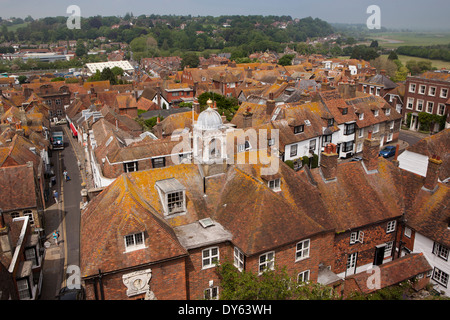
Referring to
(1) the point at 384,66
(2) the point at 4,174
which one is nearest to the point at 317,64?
(1) the point at 384,66

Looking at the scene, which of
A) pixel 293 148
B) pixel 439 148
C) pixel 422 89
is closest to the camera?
pixel 439 148

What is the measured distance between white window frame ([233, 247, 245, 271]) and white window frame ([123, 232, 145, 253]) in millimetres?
5208

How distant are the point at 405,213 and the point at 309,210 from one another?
8340 millimetres

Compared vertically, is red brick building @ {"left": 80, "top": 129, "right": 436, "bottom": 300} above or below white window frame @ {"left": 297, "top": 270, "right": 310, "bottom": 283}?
above

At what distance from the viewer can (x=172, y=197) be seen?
2109 centimetres

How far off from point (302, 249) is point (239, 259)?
12.5ft

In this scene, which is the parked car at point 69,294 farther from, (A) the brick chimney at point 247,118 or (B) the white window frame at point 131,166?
(A) the brick chimney at point 247,118

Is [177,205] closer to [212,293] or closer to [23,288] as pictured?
[212,293]

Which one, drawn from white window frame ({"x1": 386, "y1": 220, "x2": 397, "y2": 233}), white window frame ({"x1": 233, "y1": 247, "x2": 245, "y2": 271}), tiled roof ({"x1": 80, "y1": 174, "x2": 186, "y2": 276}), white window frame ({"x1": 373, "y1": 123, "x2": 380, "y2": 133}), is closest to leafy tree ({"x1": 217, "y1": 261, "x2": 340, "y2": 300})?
white window frame ({"x1": 233, "y1": 247, "x2": 245, "y2": 271})

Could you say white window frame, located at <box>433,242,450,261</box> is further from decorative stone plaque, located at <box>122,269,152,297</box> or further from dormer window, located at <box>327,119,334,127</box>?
dormer window, located at <box>327,119,334,127</box>

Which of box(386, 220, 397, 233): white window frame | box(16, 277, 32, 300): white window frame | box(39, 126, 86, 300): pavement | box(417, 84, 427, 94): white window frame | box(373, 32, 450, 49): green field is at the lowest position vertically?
box(39, 126, 86, 300): pavement

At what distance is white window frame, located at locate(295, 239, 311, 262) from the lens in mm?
20969

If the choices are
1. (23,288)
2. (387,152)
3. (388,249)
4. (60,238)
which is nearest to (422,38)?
(387,152)
